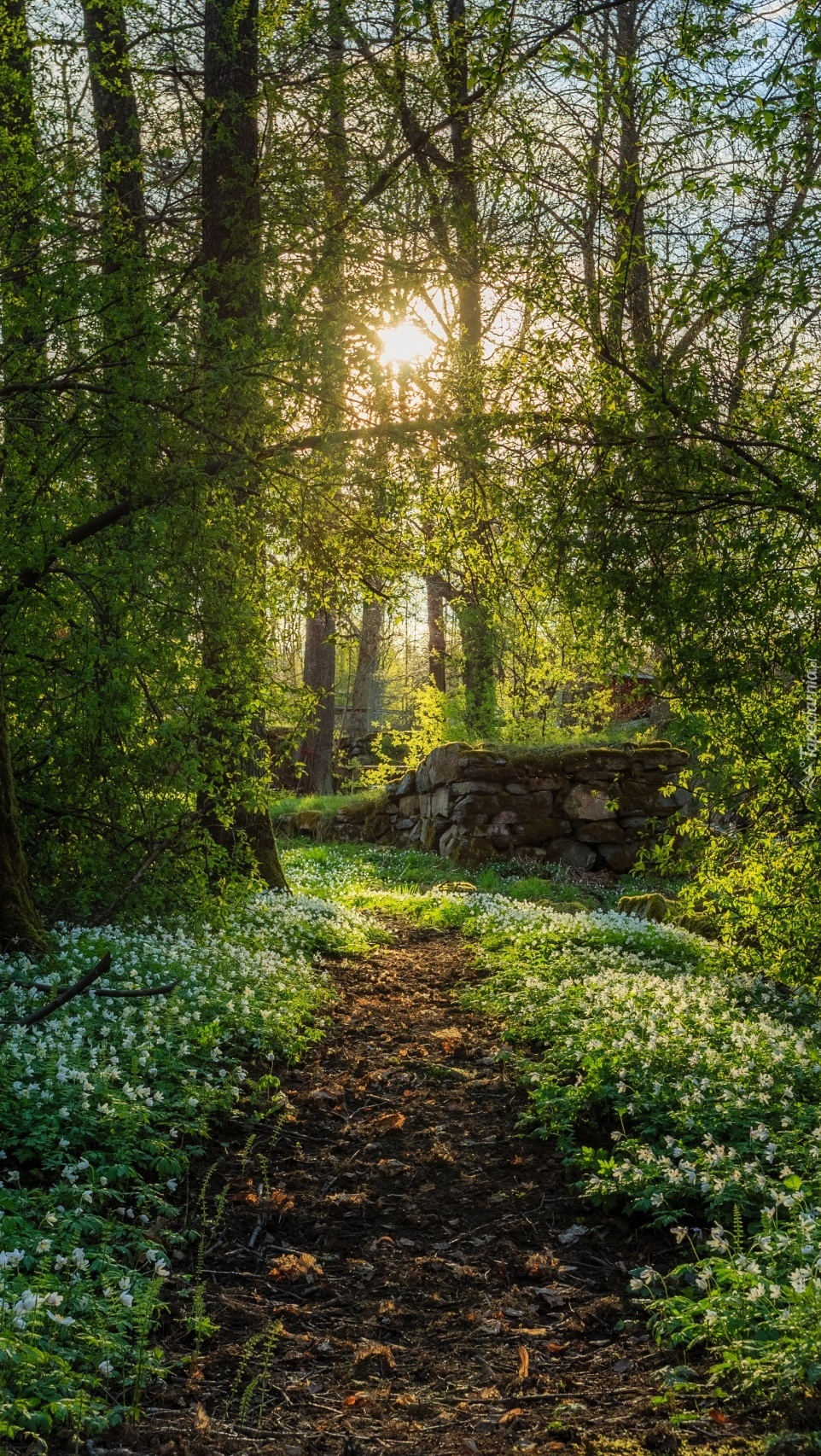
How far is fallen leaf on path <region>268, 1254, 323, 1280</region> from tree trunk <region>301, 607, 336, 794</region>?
1907cm

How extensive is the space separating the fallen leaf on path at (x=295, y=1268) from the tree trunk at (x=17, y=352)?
11.0ft

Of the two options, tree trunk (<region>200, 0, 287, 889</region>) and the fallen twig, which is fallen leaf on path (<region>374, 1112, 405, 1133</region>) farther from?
tree trunk (<region>200, 0, 287, 889</region>)

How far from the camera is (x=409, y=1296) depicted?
434 cm

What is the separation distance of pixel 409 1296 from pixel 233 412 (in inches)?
235

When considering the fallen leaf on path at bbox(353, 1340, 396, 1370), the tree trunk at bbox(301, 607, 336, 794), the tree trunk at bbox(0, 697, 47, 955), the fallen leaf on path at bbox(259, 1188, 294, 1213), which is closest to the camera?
the fallen leaf on path at bbox(353, 1340, 396, 1370)

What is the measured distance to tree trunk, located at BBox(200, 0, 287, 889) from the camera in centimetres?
763

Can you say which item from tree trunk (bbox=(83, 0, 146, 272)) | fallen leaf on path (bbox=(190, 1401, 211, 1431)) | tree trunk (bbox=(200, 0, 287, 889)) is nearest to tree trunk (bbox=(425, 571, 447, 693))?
tree trunk (bbox=(83, 0, 146, 272))

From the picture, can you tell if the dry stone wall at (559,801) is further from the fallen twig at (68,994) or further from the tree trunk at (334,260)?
the fallen twig at (68,994)

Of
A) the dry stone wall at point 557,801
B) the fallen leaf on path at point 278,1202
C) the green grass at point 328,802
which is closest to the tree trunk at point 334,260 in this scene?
the fallen leaf on path at point 278,1202

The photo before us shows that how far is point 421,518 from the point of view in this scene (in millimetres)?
9695

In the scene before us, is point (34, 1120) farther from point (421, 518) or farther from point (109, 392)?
point (421, 518)

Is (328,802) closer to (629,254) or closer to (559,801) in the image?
(559,801)

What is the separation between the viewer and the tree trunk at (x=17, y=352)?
6656mm

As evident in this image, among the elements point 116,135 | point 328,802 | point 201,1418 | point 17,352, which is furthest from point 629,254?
point 328,802
